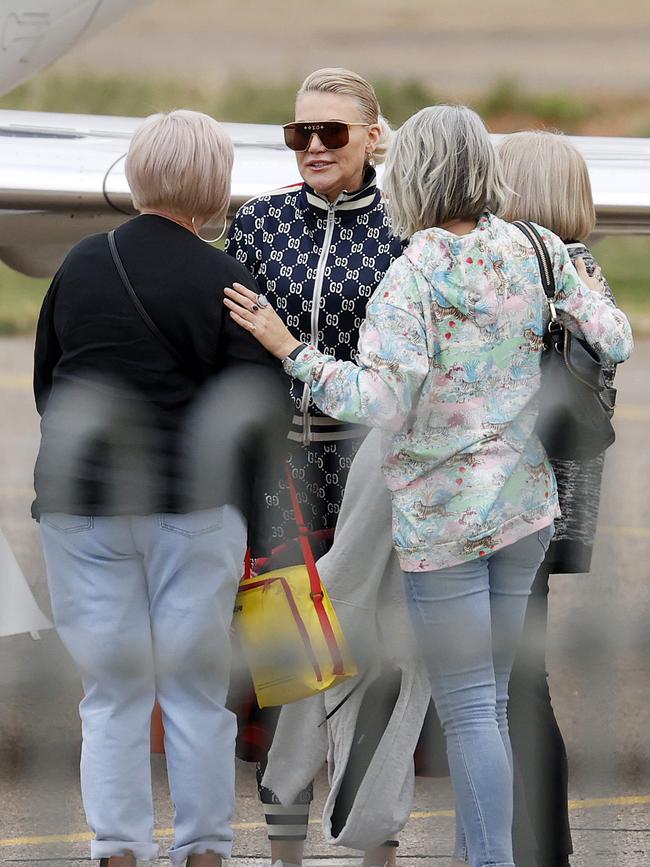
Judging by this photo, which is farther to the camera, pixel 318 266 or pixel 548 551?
pixel 318 266

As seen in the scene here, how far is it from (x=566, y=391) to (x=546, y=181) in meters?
0.44

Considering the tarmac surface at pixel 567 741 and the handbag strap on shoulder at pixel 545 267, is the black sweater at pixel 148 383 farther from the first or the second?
the handbag strap on shoulder at pixel 545 267

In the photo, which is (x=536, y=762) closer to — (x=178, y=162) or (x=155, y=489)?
(x=155, y=489)

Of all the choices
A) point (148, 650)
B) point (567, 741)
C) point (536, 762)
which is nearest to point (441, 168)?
point (148, 650)

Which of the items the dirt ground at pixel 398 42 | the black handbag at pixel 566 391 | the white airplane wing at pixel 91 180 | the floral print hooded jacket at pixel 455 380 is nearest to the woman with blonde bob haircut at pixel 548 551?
the black handbag at pixel 566 391

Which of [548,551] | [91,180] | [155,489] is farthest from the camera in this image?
[91,180]

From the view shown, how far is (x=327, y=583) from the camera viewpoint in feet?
7.84

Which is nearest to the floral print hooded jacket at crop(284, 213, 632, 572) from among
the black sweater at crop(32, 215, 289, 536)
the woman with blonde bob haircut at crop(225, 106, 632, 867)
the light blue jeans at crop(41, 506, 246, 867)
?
the woman with blonde bob haircut at crop(225, 106, 632, 867)

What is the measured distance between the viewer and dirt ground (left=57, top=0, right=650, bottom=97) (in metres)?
20.0

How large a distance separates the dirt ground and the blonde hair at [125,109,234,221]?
16.9 m

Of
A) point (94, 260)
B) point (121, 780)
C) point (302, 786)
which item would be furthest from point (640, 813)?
point (94, 260)

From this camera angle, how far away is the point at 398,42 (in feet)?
69.5

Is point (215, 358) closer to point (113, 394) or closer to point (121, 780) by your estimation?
point (113, 394)

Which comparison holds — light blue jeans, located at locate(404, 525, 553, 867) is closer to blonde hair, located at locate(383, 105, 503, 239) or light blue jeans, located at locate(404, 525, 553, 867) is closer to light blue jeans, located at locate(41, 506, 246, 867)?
light blue jeans, located at locate(41, 506, 246, 867)
